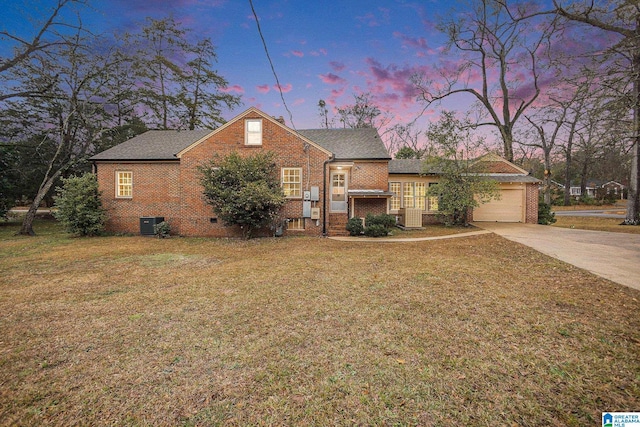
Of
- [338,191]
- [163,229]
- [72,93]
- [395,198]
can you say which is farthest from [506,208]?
[72,93]

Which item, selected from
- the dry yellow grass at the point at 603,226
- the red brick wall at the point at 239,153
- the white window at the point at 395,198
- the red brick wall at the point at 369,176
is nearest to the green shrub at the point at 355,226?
the red brick wall at the point at 239,153

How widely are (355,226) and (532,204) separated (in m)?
12.9

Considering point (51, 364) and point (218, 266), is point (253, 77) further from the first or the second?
point (51, 364)

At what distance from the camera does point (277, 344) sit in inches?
137

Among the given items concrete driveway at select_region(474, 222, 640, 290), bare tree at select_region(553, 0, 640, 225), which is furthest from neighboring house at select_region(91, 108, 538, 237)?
bare tree at select_region(553, 0, 640, 225)

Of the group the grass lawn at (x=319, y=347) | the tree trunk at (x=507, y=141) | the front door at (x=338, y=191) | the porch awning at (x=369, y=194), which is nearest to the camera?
the grass lawn at (x=319, y=347)

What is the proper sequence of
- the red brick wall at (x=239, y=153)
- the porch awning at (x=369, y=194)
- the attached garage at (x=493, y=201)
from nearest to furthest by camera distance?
the red brick wall at (x=239, y=153)
the porch awning at (x=369, y=194)
the attached garage at (x=493, y=201)

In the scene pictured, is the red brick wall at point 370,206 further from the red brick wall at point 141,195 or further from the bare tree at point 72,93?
the bare tree at point 72,93

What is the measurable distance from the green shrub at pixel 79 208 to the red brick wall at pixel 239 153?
482 centimetres

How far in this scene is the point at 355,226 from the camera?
43.0 feet

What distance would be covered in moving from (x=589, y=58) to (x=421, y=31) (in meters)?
11.9

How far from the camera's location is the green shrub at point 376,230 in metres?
12.7

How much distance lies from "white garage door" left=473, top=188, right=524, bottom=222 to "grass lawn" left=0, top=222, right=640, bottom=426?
11.9 metres

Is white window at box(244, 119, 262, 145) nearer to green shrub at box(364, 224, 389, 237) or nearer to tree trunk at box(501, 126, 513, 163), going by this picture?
green shrub at box(364, 224, 389, 237)
